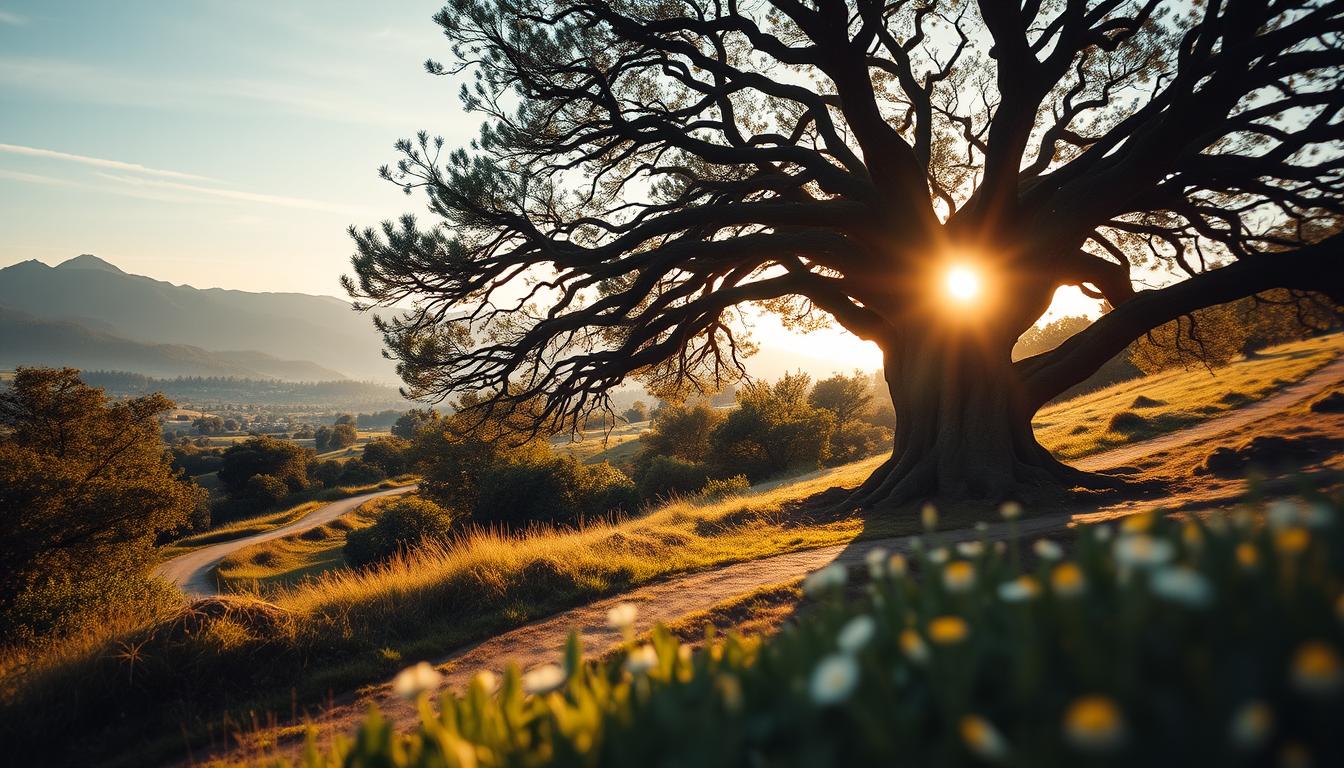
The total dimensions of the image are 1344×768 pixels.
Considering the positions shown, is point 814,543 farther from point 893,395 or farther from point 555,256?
point 555,256

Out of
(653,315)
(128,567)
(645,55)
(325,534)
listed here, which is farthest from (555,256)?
(325,534)

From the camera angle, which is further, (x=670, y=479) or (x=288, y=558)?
(x=288, y=558)

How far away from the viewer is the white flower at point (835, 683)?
1402mm

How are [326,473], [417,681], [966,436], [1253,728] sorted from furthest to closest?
[326,473] < [966,436] < [417,681] < [1253,728]

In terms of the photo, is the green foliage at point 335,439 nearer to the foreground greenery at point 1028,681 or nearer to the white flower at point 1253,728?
the foreground greenery at point 1028,681

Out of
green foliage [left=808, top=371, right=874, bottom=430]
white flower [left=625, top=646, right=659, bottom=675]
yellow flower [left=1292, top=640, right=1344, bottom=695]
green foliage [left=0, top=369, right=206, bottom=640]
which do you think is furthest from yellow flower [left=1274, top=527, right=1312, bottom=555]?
green foliage [left=808, top=371, right=874, bottom=430]

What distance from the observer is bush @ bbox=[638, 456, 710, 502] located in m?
30.3

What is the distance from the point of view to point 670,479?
101 ft

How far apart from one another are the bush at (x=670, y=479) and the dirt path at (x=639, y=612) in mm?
20449

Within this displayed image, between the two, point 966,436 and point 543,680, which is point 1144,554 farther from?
point 966,436

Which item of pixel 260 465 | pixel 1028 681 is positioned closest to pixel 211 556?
pixel 260 465

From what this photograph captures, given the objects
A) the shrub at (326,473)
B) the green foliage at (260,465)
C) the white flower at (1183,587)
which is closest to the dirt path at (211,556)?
the green foliage at (260,465)

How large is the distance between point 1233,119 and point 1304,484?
14.6 meters

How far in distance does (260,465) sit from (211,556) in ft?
83.6
